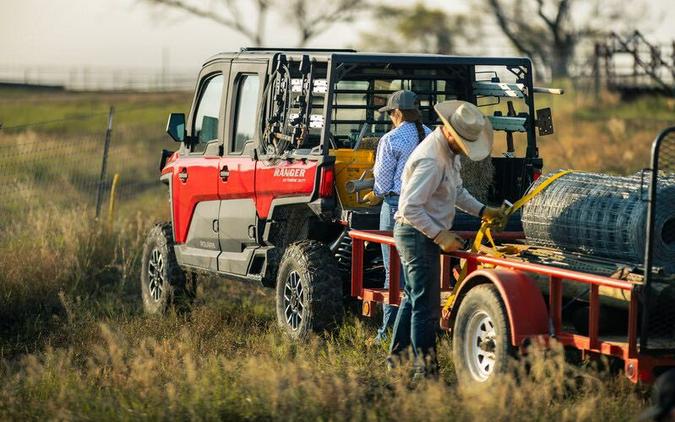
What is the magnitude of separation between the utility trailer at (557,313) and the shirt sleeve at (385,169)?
35.7 inches

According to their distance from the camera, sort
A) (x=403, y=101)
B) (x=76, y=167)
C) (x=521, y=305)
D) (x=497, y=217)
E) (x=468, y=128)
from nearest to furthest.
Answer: (x=521, y=305) < (x=468, y=128) < (x=497, y=217) < (x=403, y=101) < (x=76, y=167)

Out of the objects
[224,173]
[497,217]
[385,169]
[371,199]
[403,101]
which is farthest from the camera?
[224,173]

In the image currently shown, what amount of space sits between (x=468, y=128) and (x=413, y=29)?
64860 mm

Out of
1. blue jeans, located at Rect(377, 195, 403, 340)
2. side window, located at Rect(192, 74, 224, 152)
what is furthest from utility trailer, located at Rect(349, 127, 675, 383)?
side window, located at Rect(192, 74, 224, 152)

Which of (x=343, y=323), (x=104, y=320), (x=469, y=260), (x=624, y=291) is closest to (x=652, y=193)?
(x=624, y=291)

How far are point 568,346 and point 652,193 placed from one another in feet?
5.51

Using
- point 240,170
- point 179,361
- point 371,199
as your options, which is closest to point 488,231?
point 371,199

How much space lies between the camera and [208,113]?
12.6 m

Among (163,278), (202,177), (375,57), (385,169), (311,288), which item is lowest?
(163,278)

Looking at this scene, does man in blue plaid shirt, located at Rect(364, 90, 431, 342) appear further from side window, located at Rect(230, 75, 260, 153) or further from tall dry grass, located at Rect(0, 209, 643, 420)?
side window, located at Rect(230, 75, 260, 153)

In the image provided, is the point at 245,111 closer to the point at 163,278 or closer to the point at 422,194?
the point at 163,278

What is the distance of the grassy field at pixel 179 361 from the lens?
7.70 metres

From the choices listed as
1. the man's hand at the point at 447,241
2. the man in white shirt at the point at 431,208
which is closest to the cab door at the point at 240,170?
the man in white shirt at the point at 431,208

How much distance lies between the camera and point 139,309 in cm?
1323
